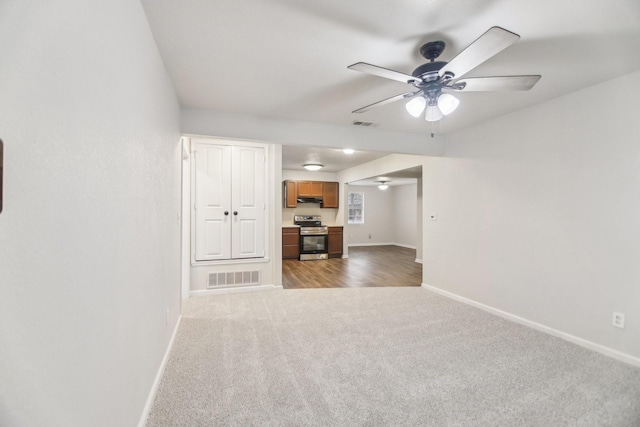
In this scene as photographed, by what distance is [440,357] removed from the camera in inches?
91.2

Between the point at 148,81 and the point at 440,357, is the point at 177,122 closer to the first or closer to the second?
the point at 148,81

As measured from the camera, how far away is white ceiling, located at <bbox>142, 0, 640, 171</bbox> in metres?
1.54

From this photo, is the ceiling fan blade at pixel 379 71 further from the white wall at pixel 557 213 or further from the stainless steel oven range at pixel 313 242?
the stainless steel oven range at pixel 313 242

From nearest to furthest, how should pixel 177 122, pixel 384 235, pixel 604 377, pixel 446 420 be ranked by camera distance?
pixel 446 420 → pixel 604 377 → pixel 177 122 → pixel 384 235

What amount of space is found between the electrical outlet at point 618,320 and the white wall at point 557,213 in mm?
32

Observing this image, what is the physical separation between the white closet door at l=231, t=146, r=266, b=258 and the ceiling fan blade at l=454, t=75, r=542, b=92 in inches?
118

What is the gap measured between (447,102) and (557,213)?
6.08 ft

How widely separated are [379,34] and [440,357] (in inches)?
97.7

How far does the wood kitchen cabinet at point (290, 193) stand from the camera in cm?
745

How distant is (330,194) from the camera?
7.83 meters

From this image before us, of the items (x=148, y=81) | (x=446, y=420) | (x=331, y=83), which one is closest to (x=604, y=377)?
(x=446, y=420)

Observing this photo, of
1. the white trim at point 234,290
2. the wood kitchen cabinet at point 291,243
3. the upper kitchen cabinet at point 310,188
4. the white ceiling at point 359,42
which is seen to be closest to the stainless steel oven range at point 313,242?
the wood kitchen cabinet at point 291,243

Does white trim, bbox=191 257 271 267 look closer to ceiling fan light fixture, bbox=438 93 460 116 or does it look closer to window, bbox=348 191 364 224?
ceiling fan light fixture, bbox=438 93 460 116

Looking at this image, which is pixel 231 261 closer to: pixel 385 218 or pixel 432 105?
pixel 432 105
